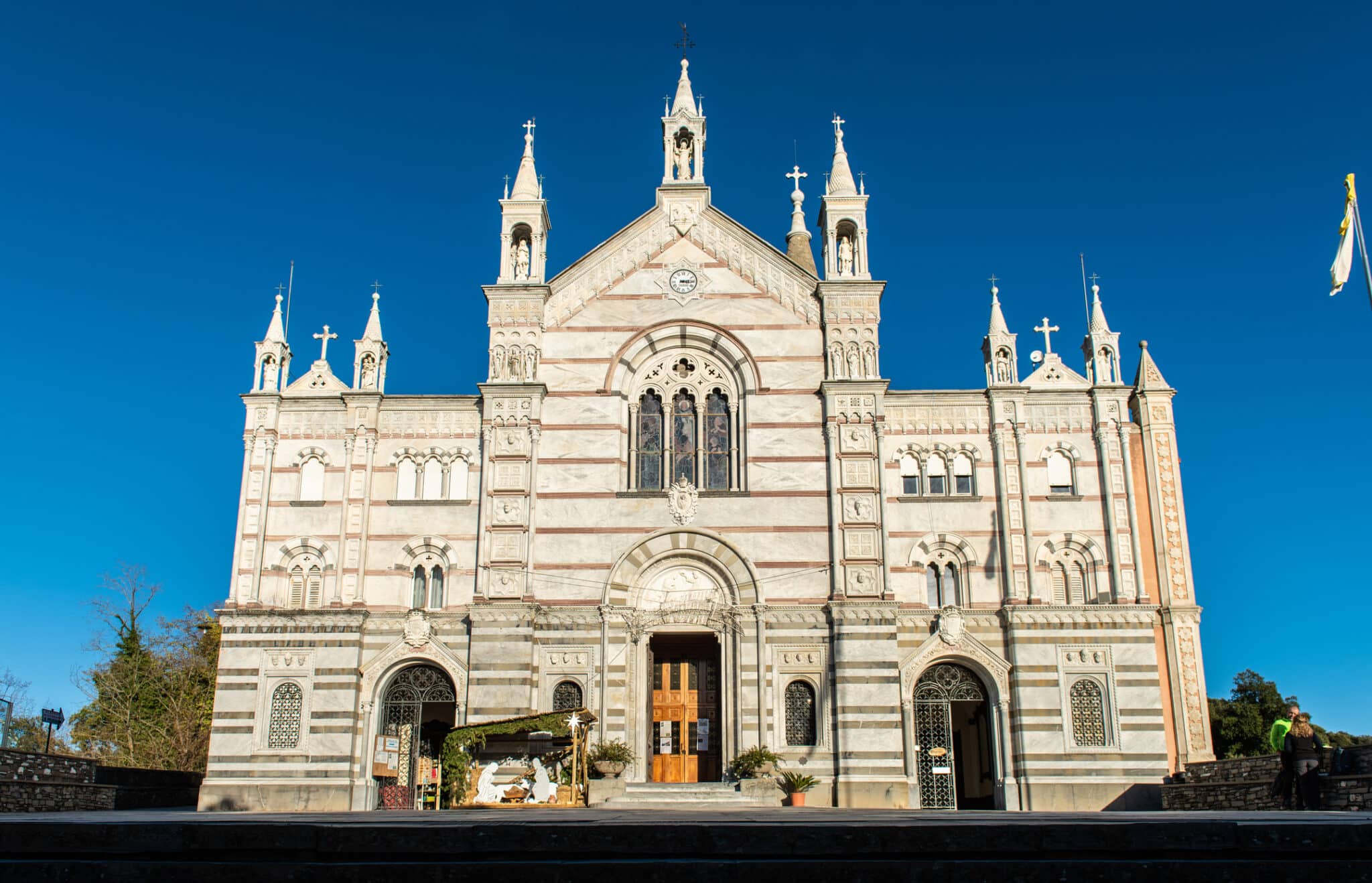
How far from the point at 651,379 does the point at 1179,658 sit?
56.1 feet

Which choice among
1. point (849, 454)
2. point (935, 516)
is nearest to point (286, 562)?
point (849, 454)

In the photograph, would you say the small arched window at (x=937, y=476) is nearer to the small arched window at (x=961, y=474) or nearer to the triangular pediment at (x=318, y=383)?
the small arched window at (x=961, y=474)

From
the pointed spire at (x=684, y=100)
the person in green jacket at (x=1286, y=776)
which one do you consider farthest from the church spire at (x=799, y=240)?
the person in green jacket at (x=1286, y=776)

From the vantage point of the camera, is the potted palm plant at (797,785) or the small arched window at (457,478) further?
the small arched window at (457,478)

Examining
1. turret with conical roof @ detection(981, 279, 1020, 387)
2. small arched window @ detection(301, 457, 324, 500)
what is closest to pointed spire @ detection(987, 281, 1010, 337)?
turret with conical roof @ detection(981, 279, 1020, 387)

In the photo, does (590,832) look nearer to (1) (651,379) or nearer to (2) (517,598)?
(2) (517,598)

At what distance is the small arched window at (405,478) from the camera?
110ft

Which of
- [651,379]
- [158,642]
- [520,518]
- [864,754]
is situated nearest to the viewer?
[864,754]

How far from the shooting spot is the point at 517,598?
31.7m

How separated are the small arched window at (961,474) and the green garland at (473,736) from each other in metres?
13.4

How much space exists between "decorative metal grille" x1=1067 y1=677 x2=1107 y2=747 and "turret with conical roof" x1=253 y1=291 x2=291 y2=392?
2488 cm

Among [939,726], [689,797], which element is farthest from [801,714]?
[689,797]

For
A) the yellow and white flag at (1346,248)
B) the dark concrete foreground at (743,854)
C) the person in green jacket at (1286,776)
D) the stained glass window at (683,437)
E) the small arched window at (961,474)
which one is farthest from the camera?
the stained glass window at (683,437)

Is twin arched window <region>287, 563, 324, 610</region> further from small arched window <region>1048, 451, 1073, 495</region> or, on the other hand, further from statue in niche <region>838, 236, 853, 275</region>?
small arched window <region>1048, 451, 1073, 495</region>
